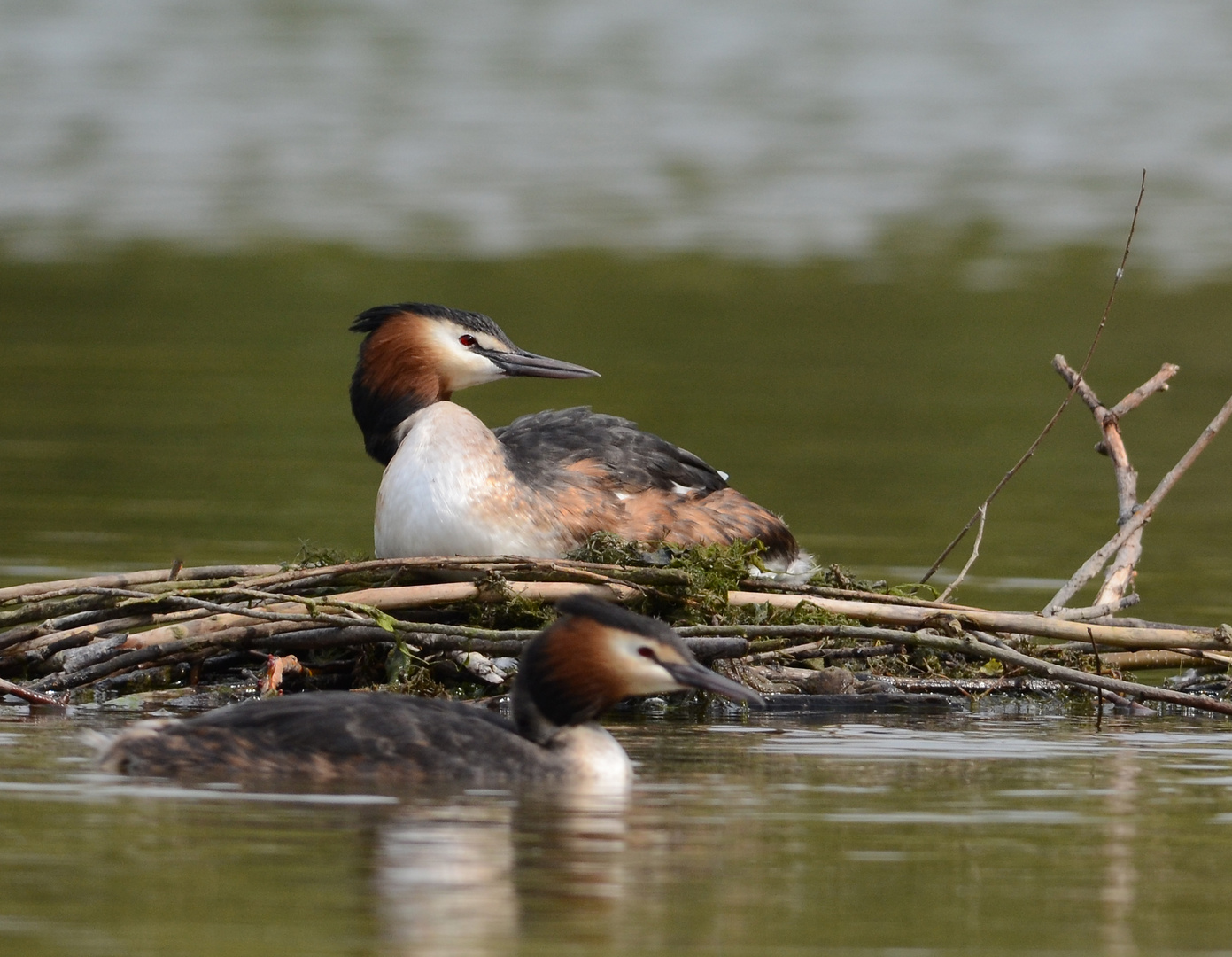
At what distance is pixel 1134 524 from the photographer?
32.5 feet

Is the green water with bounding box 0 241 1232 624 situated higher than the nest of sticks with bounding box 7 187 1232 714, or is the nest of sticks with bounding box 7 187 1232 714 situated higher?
the green water with bounding box 0 241 1232 624

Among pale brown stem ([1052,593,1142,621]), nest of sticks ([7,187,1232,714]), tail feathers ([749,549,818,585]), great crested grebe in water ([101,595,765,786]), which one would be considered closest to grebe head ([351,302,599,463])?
nest of sticks ([7,187,1232,714])

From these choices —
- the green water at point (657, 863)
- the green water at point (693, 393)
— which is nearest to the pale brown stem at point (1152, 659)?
the green water at point (657, 863)

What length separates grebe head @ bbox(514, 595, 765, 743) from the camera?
7078 millimetres

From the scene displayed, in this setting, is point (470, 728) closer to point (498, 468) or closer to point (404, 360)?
point (498, 468)

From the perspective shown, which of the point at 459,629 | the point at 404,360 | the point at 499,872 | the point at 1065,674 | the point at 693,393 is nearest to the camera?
the point at 499,872

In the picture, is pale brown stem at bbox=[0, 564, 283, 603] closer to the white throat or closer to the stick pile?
the stick pile

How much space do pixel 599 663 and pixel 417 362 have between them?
325 centimetres

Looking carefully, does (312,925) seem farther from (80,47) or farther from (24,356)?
(80,47)

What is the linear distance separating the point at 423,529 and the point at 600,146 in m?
31.4

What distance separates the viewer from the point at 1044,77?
48250 mm

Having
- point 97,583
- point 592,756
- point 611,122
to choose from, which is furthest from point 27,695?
point 611,122

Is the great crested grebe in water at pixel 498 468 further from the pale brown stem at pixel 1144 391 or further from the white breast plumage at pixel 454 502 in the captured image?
the pale brown stem at pixel 1144 391

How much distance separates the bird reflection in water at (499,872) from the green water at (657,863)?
0.01m
